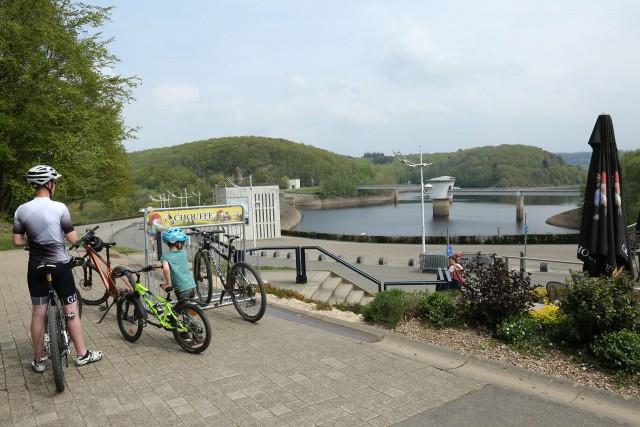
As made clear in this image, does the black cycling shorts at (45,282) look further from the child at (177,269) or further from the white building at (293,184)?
the white building at (293,184)

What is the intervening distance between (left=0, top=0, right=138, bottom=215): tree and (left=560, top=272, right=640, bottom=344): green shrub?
21763 mm

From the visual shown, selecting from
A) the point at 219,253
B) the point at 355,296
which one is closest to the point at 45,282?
the point at 219,253

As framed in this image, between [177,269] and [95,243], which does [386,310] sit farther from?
[95,243]

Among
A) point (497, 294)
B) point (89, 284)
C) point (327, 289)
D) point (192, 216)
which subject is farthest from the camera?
point (327, 289)

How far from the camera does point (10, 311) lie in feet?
24.3

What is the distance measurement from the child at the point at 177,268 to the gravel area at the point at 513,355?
8.26 feet

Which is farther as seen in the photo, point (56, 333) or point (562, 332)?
point (562, 332)

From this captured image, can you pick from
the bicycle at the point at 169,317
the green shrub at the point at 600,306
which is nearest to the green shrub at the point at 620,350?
the green shrub at the point at 600,306

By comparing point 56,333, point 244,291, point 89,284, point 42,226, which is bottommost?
point 89,284

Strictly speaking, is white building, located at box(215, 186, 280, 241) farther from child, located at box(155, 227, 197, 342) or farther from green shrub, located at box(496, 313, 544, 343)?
green shrub, located at box(496, 313, 544, 343)

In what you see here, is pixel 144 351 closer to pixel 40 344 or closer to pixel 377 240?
pixel 40 344

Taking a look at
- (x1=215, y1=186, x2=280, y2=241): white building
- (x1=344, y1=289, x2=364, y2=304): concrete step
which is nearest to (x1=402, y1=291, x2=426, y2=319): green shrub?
(x1=344, y1=289, x2=364, y2=304): concrete step

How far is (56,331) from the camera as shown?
171 inches

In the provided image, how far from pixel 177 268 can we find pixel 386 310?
113 inches
